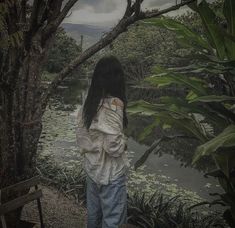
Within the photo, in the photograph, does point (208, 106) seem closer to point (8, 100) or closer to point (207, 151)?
point (207, 151)

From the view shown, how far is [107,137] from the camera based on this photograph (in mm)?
3125

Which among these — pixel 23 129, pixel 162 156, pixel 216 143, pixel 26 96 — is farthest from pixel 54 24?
pixel 162 156

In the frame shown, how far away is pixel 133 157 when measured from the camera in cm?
1009

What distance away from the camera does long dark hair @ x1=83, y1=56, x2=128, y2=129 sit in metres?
3.16

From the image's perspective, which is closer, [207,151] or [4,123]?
[207,151]

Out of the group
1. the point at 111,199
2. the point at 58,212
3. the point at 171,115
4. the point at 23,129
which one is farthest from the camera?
the point at 58,212

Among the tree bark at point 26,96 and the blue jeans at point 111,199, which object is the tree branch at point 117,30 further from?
the blue jeans at point 111,199

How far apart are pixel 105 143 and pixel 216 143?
104 cm

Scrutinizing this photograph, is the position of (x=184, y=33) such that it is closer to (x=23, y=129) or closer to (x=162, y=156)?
(x=23, y=129)

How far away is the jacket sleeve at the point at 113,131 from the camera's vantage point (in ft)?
10.2

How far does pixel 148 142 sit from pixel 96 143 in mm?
9425

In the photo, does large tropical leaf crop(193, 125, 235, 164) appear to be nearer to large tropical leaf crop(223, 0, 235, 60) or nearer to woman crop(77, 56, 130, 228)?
large tropical leaf crop(223, 0, 235, 60)

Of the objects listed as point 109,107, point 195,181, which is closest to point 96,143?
point 109,107

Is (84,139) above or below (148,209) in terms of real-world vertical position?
above
